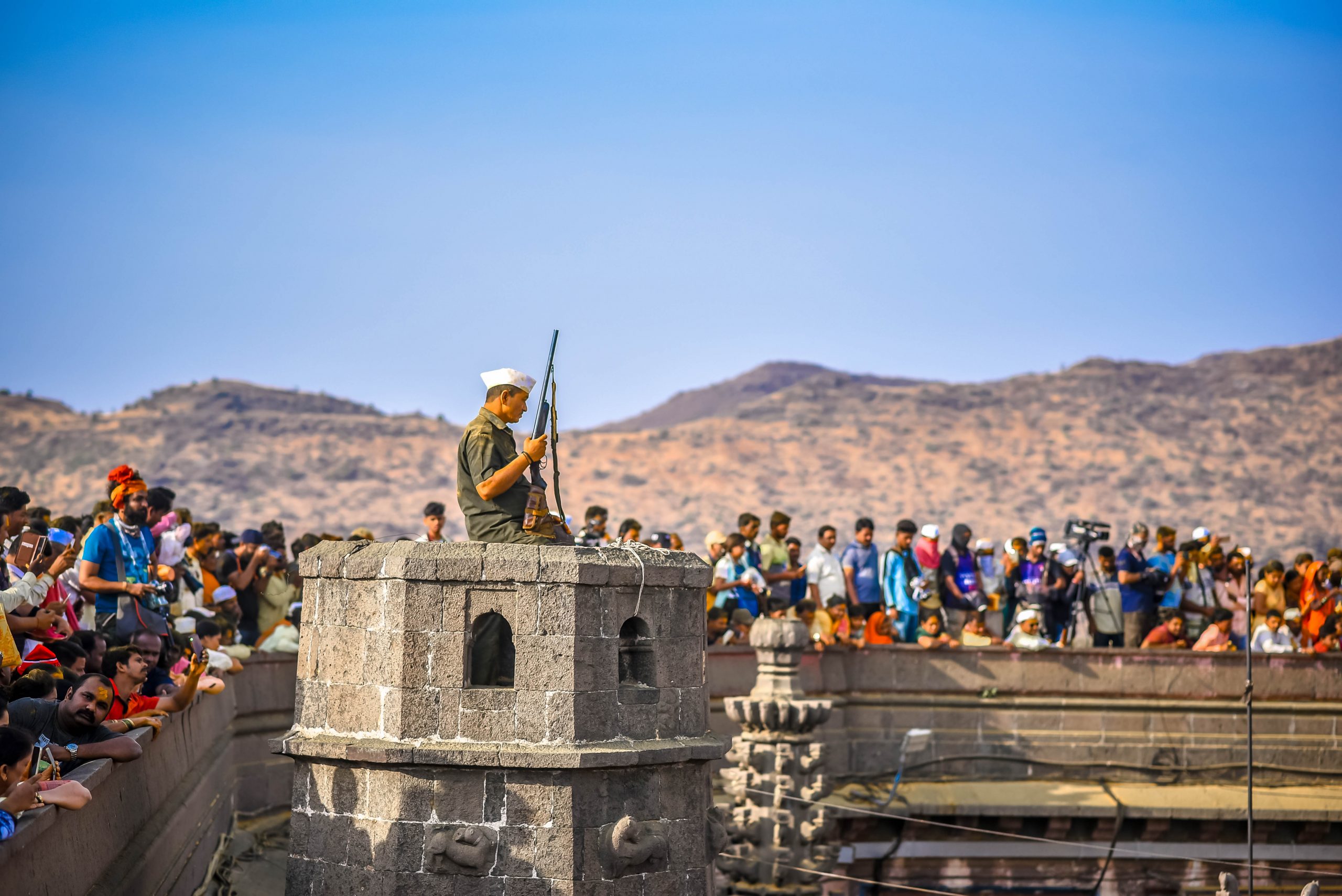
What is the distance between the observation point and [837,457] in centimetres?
6272

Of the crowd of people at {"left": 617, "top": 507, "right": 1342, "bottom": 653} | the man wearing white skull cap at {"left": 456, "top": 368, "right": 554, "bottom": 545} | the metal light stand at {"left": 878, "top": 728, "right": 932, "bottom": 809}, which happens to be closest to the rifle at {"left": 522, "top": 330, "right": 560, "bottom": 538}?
the man wearing white skull cap at {"left": 456, "top": 368, "right": 554, "bottom": 545}

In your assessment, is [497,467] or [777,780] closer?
[497,467]

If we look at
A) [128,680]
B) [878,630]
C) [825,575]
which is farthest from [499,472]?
[878,630]

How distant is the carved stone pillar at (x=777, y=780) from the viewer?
49.3 feet

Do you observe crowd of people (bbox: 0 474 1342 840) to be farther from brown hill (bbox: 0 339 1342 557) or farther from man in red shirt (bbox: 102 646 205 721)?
brown hill (bbox: 0 339 1342 557)

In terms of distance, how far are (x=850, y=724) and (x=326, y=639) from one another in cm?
980

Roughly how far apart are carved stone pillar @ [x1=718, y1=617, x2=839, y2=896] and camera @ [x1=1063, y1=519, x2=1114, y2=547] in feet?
15.2

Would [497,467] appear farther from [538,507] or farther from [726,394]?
[726,394]

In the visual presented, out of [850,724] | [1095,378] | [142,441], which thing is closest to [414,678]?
[850,724]

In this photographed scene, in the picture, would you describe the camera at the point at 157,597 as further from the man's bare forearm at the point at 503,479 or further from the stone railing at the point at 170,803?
the man's bare forearm at the point at 503,479

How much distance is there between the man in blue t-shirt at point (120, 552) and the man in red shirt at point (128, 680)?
3.84 ft

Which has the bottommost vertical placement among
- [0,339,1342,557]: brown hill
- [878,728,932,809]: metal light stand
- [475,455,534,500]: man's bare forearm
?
[878,728,932,809]: metal light stand

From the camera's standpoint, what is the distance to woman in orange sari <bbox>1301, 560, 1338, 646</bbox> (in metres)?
19.7

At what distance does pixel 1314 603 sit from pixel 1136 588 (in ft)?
8.72
